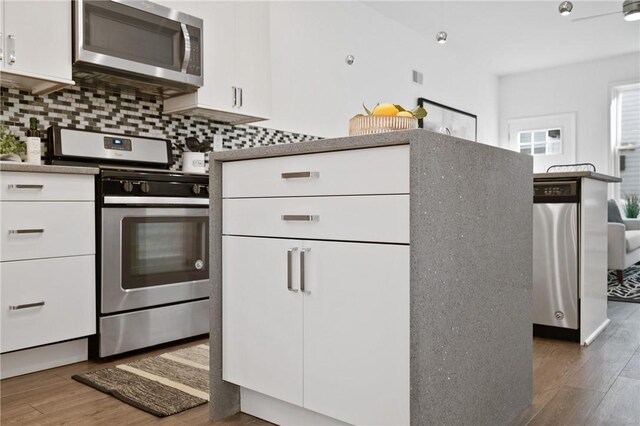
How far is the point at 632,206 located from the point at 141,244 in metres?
6.18

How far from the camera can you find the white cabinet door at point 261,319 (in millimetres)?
1589

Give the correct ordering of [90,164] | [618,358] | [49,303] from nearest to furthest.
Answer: [49,303] → [618,358] → [90,164]

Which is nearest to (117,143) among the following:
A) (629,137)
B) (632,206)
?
(632,206)

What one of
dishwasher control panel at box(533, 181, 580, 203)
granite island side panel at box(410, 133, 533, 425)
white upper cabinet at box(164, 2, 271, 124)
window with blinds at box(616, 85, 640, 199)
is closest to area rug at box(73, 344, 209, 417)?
granite island side panel at box(410, 133, 533, 425)

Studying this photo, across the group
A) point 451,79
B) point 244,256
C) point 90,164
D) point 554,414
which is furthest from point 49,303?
point 451,79

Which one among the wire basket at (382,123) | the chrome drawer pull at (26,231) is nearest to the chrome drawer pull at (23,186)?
the chrome drawer pull at (26,231)

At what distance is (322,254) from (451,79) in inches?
214

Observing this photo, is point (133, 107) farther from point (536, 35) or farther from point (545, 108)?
point (545, 108)

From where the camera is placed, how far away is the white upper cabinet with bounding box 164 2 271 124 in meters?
3.20

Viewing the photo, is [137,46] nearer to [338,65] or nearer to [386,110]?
[386,110]

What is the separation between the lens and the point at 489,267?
159 cm

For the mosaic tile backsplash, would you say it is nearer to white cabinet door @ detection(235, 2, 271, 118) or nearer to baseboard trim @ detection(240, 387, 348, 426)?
white cabinet door @ detection(235, 2, 271, 118)

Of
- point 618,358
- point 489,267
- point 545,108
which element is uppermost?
point 545,108

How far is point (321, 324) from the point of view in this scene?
1.50 meters
